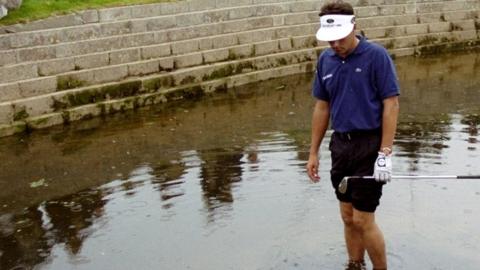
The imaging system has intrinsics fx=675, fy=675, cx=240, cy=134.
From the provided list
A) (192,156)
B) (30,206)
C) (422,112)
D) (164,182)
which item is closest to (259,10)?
(422,112)

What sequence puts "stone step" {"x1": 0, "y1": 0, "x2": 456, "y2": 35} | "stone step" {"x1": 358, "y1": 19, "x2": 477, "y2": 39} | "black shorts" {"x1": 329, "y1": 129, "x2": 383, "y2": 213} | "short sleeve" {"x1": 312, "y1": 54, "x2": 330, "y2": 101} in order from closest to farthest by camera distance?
"black shorts" {"x1": 329, "y1": 129, "x2": 383, "y2": 213} < "short sleeve" {"x1": 312, "y1": 54, "x2": 330, "y2": 101} < "stone step" {"x1": 0, "y1": 0, "x2": 456, "y2": 35} < "stone step" {"x1": 358, "y1": 19, "x2": 477, "y2": 39}

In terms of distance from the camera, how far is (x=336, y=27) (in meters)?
4.50

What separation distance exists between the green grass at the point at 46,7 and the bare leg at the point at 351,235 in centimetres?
849

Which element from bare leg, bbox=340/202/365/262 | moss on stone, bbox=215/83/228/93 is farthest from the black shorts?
moss on stone, bbox=215/83/228/93

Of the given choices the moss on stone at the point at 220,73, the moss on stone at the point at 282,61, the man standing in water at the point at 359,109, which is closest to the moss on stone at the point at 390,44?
the moss on stone at the point at 282,61

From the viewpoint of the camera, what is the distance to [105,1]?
45.0 feet

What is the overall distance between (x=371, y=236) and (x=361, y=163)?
21.2 inches

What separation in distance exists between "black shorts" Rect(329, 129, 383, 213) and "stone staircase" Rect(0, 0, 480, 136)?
718 centimetres

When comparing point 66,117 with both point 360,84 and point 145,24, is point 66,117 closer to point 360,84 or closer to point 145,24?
point 145,24

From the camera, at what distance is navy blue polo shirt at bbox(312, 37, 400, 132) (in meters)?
4.41

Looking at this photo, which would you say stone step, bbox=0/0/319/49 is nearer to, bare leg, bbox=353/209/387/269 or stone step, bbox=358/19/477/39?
stone step, bbox=358/19/477/39

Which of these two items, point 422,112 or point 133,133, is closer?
point 133,133

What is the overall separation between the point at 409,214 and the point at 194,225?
2073mm

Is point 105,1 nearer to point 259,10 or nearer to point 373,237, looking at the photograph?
point 259,10
